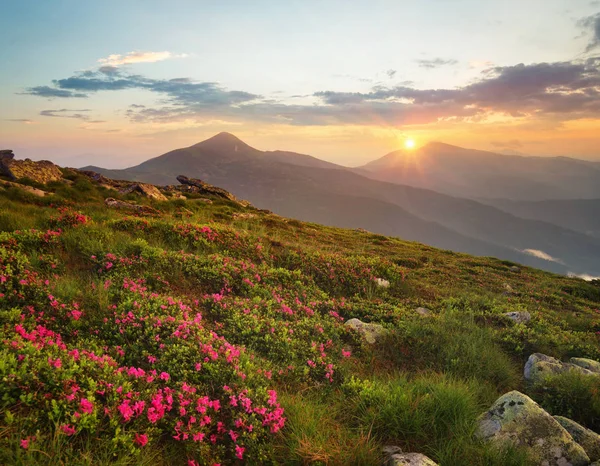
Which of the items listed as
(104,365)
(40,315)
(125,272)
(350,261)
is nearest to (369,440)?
(104,365)

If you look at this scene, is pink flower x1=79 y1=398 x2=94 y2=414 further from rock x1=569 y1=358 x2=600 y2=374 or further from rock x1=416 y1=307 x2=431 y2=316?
rock x1=569 y1=358 x2=600 y2=374

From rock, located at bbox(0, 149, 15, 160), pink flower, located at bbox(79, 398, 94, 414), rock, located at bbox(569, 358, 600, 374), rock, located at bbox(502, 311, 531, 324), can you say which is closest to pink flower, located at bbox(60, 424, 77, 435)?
pink flower, located at bbox(79, 398, 94, 414)

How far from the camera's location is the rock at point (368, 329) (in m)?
8.74

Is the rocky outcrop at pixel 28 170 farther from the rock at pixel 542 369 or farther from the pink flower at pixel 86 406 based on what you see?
the rock at pixel 542 369

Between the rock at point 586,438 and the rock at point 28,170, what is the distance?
120ft

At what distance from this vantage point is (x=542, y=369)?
25.8 feet

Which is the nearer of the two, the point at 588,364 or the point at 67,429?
the point at 67,429

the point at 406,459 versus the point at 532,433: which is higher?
the point at 406,459

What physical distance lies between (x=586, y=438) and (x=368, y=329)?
14.8 feet

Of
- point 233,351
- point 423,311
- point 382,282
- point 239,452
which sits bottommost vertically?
point 423,311

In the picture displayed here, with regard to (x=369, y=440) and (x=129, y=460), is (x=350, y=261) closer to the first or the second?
(x=369, y=440)

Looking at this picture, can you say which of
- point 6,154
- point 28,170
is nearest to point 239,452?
point 28,170

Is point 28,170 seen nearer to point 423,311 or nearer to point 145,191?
point 145,191

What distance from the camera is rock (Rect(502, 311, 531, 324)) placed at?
1185 centimetres
